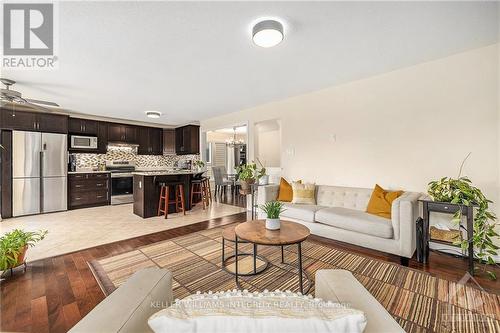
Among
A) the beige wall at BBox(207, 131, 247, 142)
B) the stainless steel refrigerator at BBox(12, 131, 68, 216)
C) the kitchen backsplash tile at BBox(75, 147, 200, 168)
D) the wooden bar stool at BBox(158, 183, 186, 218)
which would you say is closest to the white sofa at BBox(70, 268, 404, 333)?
the wooden bar stool at BBox(158, 183, 186, 218)

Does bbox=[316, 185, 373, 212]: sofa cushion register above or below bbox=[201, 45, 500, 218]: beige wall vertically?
below

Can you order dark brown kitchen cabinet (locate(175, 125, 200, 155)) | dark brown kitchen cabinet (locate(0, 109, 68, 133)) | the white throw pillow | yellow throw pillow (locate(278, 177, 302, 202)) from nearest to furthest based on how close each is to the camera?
1. the white throw pillow
2. yellow throw pillow (locate(278, 177, 302, 202))
3. dark brown kitchen cabinet (locate(0, 109, 68, 133))
4. dark brown kitchen cabinet (locate(175, 125, 200, 155))

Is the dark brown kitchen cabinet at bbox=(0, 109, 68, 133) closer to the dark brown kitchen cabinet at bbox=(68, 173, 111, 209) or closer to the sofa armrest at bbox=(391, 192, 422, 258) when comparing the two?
the dark brown kitchen cabinet at bbox=(68, 173, 111, 209)

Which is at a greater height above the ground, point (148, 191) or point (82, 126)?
point (82, 126)

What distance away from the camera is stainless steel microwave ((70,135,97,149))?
5.26 meters

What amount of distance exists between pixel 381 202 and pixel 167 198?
12.6ft

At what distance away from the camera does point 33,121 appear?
461 centimetres

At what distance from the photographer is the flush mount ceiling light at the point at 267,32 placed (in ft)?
6.21

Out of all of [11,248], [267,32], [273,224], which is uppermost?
[267,32]

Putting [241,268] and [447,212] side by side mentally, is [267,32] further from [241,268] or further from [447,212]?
[447,212]

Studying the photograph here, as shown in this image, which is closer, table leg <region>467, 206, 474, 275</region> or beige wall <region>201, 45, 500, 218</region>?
table leg <region>467, 206, 474, 275</region>

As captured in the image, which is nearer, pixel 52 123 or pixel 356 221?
pixel 356 221

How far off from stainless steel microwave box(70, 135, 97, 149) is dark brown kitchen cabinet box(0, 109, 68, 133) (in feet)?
0.96

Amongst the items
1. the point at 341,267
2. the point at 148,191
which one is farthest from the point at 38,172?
the point at 341,267
